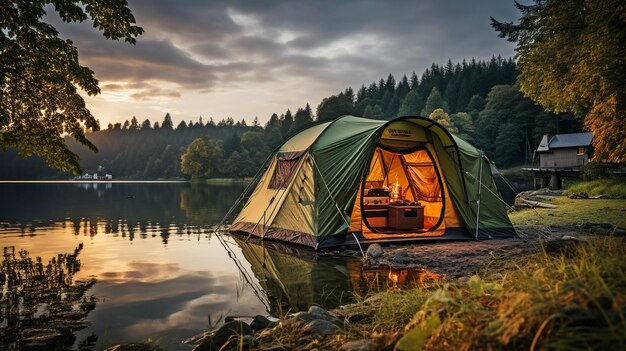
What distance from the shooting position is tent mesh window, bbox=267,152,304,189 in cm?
1211

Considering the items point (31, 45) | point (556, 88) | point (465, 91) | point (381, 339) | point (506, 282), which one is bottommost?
point (381, 339)

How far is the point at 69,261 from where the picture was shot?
9.78 metres

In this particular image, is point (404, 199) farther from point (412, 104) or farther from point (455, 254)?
point (412, 104)

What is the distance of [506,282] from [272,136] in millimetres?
90297

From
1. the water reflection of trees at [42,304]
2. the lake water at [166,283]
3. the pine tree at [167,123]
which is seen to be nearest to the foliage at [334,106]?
the lake water at [166,283]

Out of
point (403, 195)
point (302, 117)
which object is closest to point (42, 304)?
point (403, 195)

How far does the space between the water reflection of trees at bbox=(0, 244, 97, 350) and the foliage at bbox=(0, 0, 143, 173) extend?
2200 mm

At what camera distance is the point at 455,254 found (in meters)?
9.68

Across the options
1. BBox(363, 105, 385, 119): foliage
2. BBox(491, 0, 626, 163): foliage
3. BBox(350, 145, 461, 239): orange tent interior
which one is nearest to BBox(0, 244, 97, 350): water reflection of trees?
BBox(350, 145, 461, 239): orange tent interior

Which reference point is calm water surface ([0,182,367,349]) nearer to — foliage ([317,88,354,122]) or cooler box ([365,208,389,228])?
cooler box ([365,208,389,228])

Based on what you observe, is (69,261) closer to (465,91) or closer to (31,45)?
(31,45)

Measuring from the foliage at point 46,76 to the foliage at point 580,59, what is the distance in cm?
1155

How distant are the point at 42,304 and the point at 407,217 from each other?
953 centimetres

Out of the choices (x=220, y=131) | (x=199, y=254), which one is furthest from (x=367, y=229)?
(x=220, y=131)
